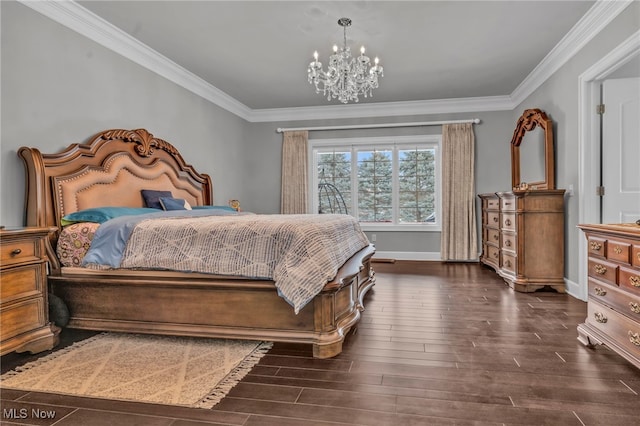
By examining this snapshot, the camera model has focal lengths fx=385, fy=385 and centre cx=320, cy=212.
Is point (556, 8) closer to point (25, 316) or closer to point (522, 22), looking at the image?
point (522, 22)

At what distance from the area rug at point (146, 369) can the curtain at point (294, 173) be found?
409 centimetres

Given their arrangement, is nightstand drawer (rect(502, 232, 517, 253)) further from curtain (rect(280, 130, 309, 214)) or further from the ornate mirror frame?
curtain (rect(280, 130, 309, 214))

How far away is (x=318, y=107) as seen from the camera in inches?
253

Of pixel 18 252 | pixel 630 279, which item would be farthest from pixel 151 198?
pixel 630 279

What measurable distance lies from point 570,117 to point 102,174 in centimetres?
457

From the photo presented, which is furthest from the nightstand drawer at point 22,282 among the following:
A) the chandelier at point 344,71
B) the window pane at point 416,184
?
the window pane at point 416,184

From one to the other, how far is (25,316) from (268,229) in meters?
1.57

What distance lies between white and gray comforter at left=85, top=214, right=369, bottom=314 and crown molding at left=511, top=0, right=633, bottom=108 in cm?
283

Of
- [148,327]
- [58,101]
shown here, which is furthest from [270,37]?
[148,327]

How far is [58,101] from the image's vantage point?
3076 millimetres

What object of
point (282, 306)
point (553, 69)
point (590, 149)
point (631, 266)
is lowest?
point (282, 306)

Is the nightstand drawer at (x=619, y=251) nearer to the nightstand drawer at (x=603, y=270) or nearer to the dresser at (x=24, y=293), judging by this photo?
the nightstand drawer at (x=603, y=270)

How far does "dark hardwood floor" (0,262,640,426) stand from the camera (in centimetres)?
169

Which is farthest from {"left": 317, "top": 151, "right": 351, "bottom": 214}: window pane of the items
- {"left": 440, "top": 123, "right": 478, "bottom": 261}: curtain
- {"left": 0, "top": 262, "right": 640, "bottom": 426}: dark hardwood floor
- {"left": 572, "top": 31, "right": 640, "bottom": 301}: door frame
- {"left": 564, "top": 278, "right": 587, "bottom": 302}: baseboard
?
{"left": 0, "top": 262, "right": 640, "bottom": 426}: dark hardwood floor
